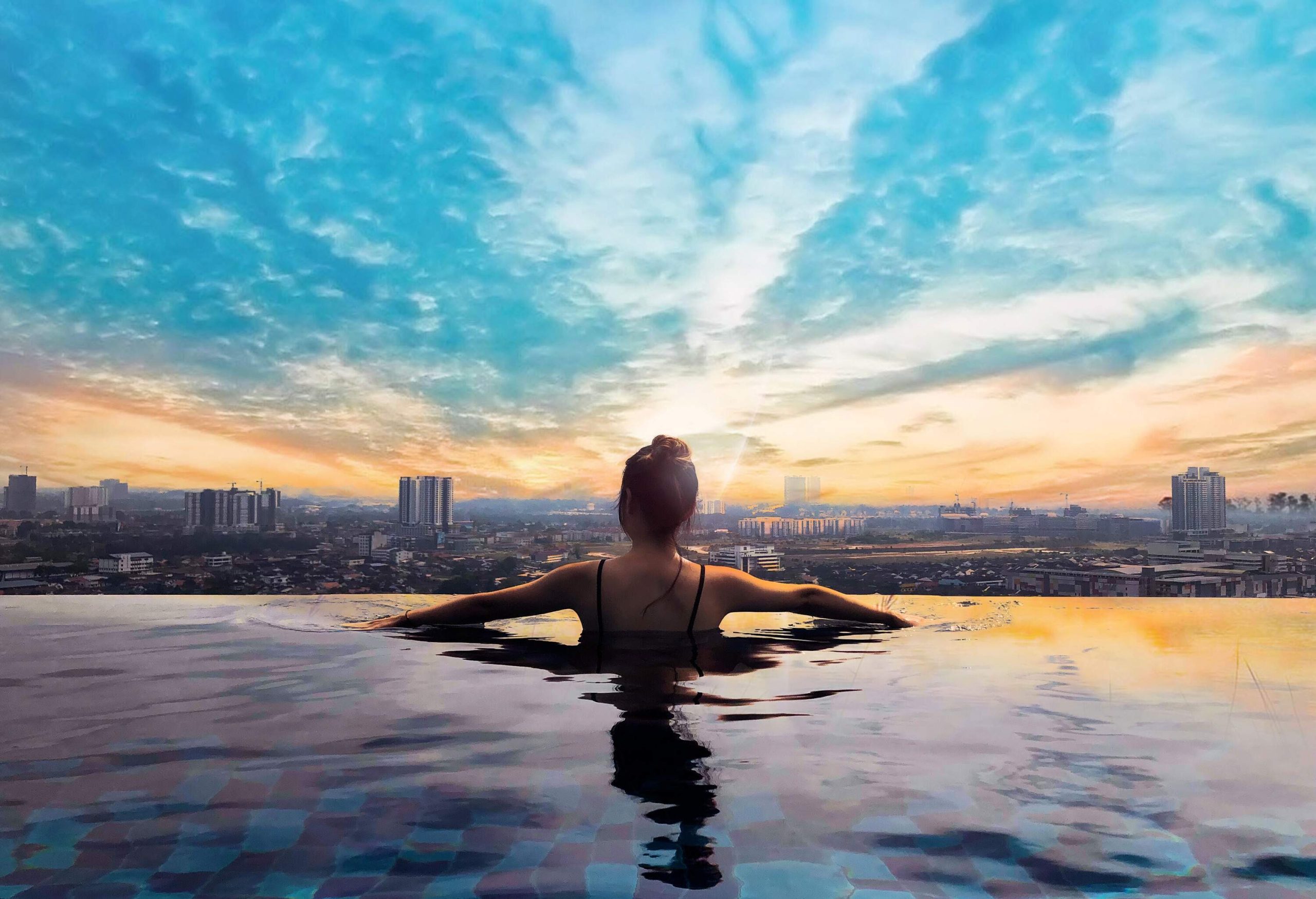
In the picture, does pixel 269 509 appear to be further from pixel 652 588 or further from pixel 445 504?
pixel 652 588

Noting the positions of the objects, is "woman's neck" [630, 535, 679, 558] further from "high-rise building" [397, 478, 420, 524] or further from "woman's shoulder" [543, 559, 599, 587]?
"high-rise building" [397, 478, 420, 524]

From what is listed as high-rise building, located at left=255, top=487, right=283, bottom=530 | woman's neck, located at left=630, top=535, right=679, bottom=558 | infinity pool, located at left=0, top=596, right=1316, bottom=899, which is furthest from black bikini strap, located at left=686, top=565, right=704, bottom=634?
high-rise building, located at left=255, top=487, right=283, bottom=530

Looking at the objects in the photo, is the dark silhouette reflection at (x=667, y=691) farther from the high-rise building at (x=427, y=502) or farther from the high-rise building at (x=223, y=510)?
the high-rise building at (x=223, y=510)

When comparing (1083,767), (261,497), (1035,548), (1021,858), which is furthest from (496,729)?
(261,497)

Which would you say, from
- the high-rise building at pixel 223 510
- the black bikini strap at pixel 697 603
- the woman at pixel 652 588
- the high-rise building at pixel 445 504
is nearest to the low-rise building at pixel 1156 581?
the woman at pixel 652 588

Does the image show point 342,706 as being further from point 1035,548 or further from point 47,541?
point 47,541

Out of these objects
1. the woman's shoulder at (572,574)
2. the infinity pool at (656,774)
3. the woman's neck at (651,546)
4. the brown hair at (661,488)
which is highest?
the brown hair at (661,488)

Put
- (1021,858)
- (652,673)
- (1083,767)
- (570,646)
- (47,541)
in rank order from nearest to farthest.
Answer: (1021,858), (1083,767), (652,673), (570,646), (47,541)
